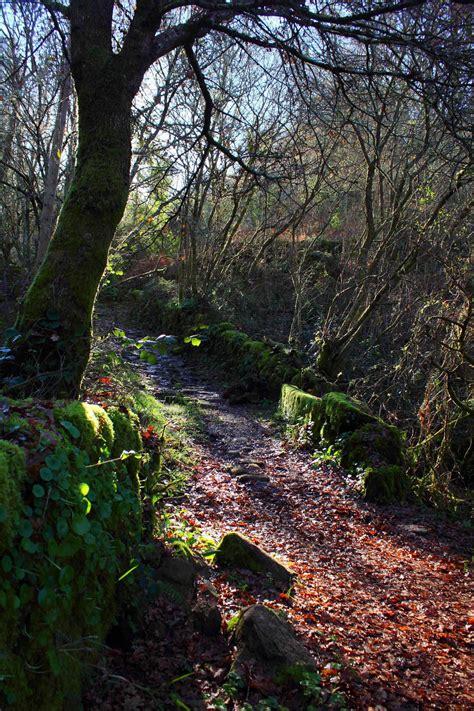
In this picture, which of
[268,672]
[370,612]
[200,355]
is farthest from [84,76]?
[200,355]

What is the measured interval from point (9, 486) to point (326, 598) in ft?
10.2

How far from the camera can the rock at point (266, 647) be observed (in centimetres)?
294

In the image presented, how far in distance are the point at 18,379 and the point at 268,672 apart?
2.50 meters

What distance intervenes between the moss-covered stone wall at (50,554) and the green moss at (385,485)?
4.63 m

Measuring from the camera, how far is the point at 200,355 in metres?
14.8

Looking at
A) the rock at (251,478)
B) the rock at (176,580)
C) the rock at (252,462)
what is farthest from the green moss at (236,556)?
the rock at (252,462)

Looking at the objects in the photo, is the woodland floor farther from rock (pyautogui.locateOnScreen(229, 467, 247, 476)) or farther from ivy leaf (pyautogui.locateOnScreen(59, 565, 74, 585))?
ivy leaf (pyautogui.locateOnScreen(59, 565, 74, 585))

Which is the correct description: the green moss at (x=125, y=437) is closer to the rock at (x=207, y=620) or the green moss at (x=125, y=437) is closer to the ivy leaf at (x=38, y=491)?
the rock at (x=207, y=620)

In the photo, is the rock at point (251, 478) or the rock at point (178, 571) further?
the rock at point (251, 478)

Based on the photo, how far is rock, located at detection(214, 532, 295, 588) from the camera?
4.22m

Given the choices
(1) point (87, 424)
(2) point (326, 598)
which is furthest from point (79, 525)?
(2) point (326, 598)

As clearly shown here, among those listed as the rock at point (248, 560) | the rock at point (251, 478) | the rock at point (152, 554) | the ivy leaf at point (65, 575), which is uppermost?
the ivy leaf at point (65, 575)

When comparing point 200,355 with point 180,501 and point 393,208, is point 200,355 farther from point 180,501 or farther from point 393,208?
point 180,501

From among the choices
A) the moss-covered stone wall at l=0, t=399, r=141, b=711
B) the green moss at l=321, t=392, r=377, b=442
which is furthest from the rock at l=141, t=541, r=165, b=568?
the green moss at l=321, t=392, r=377, b=442
